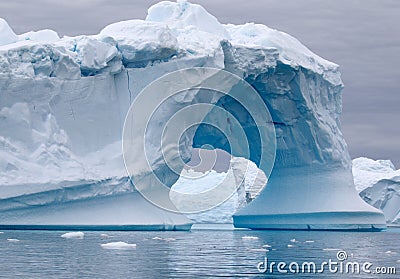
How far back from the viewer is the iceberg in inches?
725

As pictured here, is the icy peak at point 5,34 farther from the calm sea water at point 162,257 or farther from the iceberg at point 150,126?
the calm sea water at point 162,257

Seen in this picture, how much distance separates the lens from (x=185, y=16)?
77.8 ft

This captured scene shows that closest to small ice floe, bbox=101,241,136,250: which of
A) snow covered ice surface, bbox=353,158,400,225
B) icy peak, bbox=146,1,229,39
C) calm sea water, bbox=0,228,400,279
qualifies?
calm sea water, bbox=0,228,400,279

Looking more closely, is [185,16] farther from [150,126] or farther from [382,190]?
[382,190]

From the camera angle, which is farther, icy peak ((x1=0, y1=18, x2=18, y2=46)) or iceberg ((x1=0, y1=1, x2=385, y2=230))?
icy peak ((x1=0, y1=18, x2=18, y2=46))

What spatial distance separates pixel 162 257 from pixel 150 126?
26.5 feet

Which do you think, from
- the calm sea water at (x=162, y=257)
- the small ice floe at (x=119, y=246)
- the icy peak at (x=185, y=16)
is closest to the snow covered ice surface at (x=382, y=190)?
the icy peak at (x=185, y=16)

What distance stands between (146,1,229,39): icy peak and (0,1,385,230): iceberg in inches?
1.3

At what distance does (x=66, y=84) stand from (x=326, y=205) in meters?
8.95

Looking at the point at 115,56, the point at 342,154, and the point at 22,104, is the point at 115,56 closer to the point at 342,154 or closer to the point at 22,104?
the point at 22,104

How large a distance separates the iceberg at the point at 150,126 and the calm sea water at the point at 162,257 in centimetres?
167

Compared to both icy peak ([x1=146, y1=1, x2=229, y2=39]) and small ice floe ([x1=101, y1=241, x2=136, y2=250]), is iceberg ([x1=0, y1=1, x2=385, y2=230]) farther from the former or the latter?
small ice floe ([x1=101, y1=241, x2=136, y2=250])

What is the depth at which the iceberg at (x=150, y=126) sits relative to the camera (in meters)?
18.4

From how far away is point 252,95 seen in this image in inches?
929
